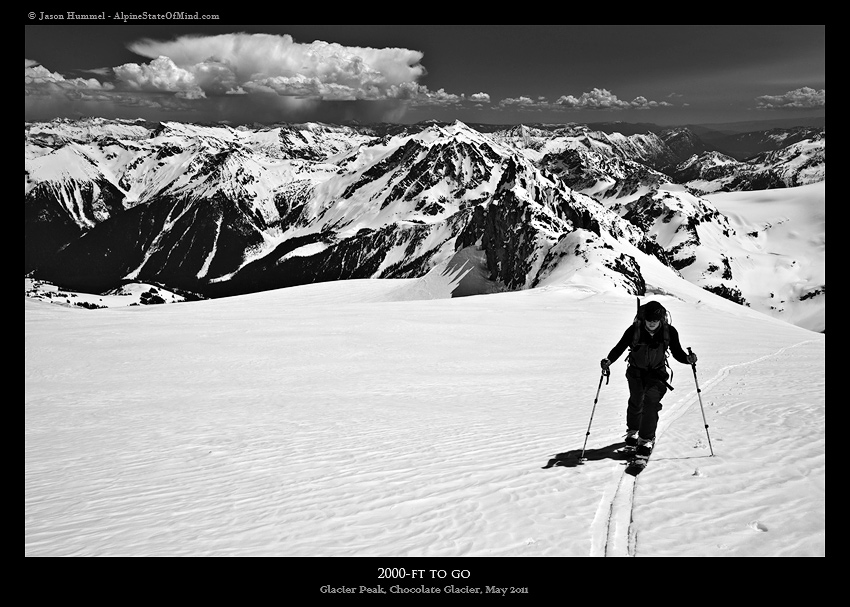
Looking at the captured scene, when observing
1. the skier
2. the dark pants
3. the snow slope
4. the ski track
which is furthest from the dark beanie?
the ski track

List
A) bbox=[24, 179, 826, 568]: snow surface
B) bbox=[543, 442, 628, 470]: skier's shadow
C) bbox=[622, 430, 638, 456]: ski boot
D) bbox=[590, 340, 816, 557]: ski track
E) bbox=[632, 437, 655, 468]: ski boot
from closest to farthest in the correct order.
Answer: bbox=[590, 340, 816, 557]: ski track → bbox=[24, 179, 826, 568]: snow surface → bbox=[632, 437, 655, 468]: ski boot → bbox=[543, 442, 628, 470]: skier's shadow → bbox=[622, 430, 638, 456]: ski boot

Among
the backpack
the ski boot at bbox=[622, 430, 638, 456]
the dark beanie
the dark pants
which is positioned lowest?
the ski boot at bbox=[622, 430, 638, 456]

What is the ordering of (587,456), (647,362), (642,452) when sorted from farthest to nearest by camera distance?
(587,456) → (647,362) → (642,452)

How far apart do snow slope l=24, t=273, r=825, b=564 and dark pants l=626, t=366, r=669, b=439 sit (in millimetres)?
589

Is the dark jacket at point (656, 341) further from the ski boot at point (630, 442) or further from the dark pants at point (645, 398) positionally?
the ski boot at point (630, 442)

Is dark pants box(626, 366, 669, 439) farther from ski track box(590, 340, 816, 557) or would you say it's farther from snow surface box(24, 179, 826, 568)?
ski track box(590, 340, 816, 557)

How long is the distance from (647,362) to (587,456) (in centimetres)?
189

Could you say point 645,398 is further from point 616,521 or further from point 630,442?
point 616,521

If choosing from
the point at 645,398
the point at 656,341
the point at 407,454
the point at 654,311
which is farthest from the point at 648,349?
the point at 407,454

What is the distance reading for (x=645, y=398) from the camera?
30.9ft

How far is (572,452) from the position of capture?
10000mm

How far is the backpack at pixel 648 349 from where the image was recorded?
9148 mm

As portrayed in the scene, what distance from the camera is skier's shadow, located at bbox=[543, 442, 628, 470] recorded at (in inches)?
362
